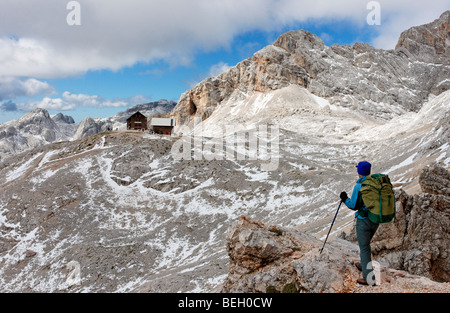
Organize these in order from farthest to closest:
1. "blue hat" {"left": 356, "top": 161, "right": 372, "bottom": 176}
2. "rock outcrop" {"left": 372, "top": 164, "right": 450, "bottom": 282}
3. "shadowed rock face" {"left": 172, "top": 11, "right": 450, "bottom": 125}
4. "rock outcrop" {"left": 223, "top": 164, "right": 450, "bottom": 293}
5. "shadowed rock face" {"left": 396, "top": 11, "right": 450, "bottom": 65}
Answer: "shadowed rock face" {"left": 396, "top": 11, "right": 450, "bottom": 65}
"shadowed rock face" {"left": 172, "top": 11, "right": 450, "bottom": 125}
"rock outcrop" {"left": 372, "top": 164, "right": 450, "bottom": 282}
"rock outcrop" {"left": 223, "top": 164, "right": 450, "bottom": 293}
"blue hat" {"left": 356, "top": 161, "right": 372, "bottom": 176}

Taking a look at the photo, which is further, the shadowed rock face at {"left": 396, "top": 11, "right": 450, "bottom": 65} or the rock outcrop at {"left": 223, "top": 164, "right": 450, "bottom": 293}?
the shadowed rock face at {"left": 396, "top": 11, "right": 450, "bottom": 65}

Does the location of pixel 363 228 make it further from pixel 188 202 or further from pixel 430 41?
pixel 430 41

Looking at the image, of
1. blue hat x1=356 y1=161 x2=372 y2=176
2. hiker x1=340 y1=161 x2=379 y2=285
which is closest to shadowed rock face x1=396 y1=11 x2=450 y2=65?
blue hat x1=356 y1=161 x2=372 y2=176

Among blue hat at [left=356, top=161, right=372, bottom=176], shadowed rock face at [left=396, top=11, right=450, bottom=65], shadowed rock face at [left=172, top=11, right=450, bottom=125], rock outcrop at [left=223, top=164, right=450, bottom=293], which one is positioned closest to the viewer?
blue hat at [left=356, top=161, right=372, bottom=176]

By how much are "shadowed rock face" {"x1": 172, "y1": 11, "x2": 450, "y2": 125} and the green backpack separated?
112284 millimetres

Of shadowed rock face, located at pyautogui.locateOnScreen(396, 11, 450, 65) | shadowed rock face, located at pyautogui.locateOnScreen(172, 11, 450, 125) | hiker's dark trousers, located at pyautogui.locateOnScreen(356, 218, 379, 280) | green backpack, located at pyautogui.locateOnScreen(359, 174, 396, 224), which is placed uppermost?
shadowed rock face, located at pyautogui.locateOnScreen(396, 11, 450, 65)

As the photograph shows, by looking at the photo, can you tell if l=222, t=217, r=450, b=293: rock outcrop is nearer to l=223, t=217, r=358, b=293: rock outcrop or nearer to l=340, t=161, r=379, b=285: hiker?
l=223, t=217, r=358, b=293: rock outcrop

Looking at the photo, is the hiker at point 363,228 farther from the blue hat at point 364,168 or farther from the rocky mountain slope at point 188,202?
the rocky mountain slope at point 188,202

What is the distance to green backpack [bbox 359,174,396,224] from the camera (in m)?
7.84

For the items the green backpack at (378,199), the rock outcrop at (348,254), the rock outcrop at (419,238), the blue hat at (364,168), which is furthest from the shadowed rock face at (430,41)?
the green backpack at (378,199)

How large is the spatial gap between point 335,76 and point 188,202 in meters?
101

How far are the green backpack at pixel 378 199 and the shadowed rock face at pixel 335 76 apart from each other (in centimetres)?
11228
